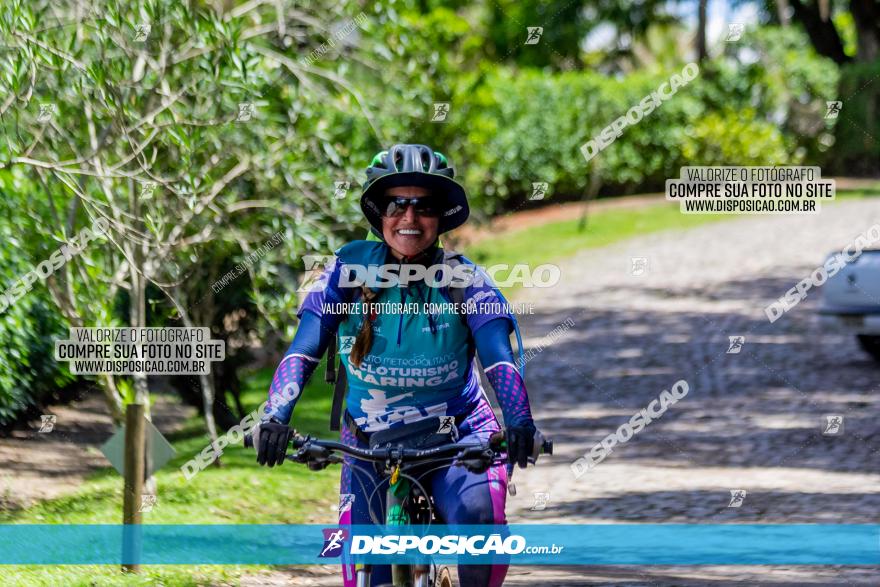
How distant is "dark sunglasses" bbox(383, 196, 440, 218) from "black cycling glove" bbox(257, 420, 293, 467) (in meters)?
0.88

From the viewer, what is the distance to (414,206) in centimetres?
488

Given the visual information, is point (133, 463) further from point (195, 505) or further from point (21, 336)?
point (21, 336)

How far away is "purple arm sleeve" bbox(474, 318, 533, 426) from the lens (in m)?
4.71

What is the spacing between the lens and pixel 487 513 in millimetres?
4520

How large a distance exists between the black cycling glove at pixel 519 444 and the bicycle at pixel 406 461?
29 millimetres

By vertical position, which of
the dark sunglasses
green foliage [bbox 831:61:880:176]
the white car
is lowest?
the dark sunglasses

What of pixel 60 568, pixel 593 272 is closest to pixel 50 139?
pixel 60 568

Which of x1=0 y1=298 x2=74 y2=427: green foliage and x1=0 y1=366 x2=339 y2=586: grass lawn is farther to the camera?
x1=0 y1=298 x2=74 y2=427: green foliage

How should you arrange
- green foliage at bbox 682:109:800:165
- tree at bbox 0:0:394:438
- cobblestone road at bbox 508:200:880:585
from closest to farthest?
1. tree at bbox 0:0:394:438
2. cobblestone road at bbox 508:200:880:585
3. green foliage at bbox 682:109:800:165

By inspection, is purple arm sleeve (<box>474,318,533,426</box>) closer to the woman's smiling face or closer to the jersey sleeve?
the woman's smiling face

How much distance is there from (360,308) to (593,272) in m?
19.7

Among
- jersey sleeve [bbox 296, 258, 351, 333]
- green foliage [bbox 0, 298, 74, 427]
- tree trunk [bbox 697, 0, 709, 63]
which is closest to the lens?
jersey sleeve [bbox 296, 258, 351, 333]

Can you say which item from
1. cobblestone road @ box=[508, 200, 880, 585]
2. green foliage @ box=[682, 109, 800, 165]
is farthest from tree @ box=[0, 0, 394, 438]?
green foliage @ box=[682, 109, 800, 165]

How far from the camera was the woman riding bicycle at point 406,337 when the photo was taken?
4770 millimetres
